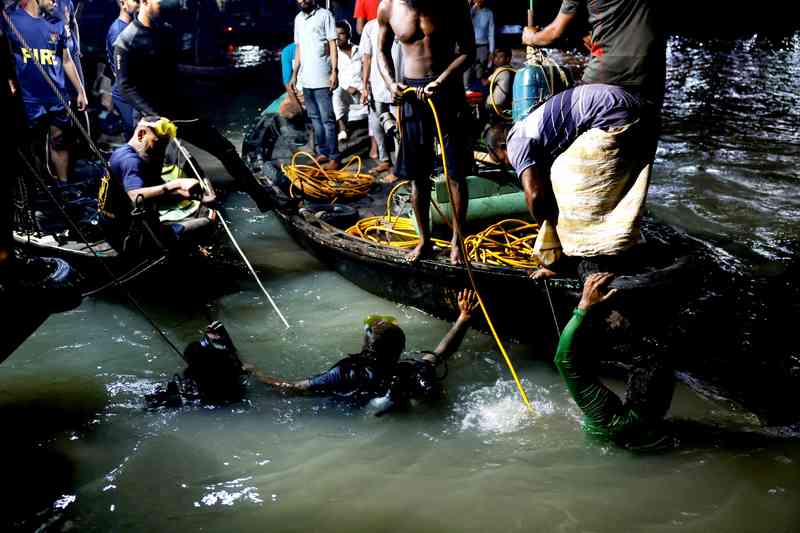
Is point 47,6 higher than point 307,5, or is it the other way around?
point 47,6

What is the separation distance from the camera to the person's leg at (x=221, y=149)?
7.16 meters

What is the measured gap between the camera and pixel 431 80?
5.04 meters

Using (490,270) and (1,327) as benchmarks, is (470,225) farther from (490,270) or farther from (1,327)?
(1,327)

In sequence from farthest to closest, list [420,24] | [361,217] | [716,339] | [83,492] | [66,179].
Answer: [66,179] → [361,217] → [716,339] → [420,24] → [83,492]

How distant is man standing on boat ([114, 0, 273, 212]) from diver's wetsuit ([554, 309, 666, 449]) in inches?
194

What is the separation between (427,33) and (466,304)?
2.16 meters

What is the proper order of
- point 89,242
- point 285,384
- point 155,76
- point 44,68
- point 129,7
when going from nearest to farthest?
point 285,384, point 89,242, point 155,76, point 44,68, point 129,7

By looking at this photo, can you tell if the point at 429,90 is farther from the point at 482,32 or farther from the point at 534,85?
the point at 482,32

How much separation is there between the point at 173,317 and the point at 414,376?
2.92 m

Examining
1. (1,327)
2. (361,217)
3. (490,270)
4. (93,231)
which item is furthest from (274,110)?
(1,327)

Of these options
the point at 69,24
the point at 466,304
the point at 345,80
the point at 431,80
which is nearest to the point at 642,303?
the point at 466,304

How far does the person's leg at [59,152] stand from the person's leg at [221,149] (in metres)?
1.71

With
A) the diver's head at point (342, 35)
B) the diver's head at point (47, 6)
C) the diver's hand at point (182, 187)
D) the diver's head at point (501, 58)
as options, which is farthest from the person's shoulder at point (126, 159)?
the diver's head at point (501, 58)

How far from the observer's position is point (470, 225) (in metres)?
6.23
